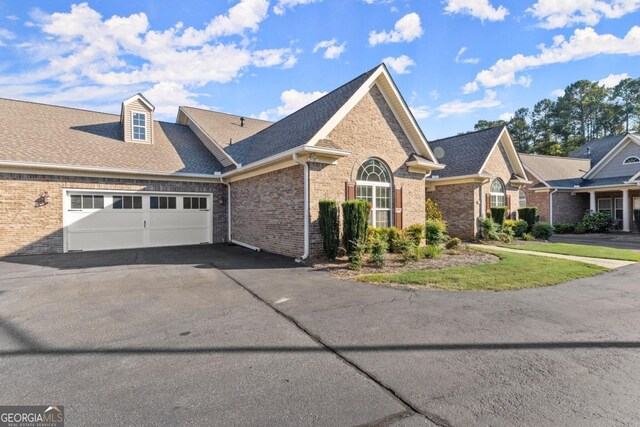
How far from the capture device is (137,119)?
609 inches

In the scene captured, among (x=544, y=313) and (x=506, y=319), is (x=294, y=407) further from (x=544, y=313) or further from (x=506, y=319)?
(x=544, y=313)

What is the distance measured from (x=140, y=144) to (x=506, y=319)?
54.0 ft

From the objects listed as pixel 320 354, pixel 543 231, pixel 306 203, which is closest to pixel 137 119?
pixel 306 203

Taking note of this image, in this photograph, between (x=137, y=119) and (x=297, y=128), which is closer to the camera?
(x=297, y=128)

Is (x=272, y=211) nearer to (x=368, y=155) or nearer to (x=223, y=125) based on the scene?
(x=368, y=155)

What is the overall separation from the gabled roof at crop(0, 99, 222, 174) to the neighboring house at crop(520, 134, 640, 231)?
23.6 m

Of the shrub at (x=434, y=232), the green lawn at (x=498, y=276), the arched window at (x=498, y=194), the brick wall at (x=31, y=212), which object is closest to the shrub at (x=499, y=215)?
the arched window at (x=498, y=194)

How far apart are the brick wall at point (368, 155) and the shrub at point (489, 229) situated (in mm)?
5216

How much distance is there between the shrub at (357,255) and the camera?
29.6 ft

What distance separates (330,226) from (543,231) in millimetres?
14492

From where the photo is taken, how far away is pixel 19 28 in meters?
10.2

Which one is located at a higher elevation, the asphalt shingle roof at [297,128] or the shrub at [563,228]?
the asphalt shingle roof at [297,128]

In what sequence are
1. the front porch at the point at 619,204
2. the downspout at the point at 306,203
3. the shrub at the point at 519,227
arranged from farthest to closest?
the front porch at the point at 619,204
the shrub at the point at 519,227
the downspout at the point at 306,203

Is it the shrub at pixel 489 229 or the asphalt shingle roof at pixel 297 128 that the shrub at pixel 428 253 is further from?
the shrub at pixel 489 229
